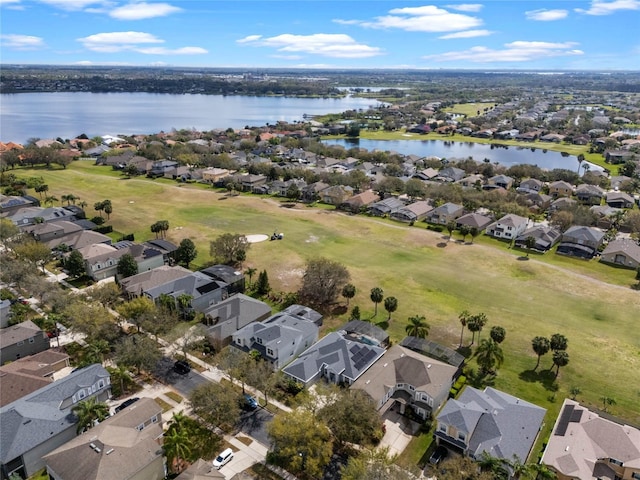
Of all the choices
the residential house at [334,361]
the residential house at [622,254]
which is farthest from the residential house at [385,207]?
the residential house at [334,361]

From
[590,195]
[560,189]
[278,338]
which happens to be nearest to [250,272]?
[278,338]

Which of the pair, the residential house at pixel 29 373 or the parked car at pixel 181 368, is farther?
the parked car at pixel 181 368

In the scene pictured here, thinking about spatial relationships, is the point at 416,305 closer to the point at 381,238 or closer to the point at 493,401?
the point at 493,401

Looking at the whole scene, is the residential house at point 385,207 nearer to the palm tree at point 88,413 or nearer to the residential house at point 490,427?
the residential house at point 490,427

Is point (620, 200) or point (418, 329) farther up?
point (620, 200)

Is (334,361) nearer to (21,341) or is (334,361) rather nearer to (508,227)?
(21,341)

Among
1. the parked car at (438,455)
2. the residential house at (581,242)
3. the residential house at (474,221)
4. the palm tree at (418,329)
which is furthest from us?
the residential house at (474,221)

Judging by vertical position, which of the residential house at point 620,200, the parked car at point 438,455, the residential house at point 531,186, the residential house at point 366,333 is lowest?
the parked car at point 438,455
